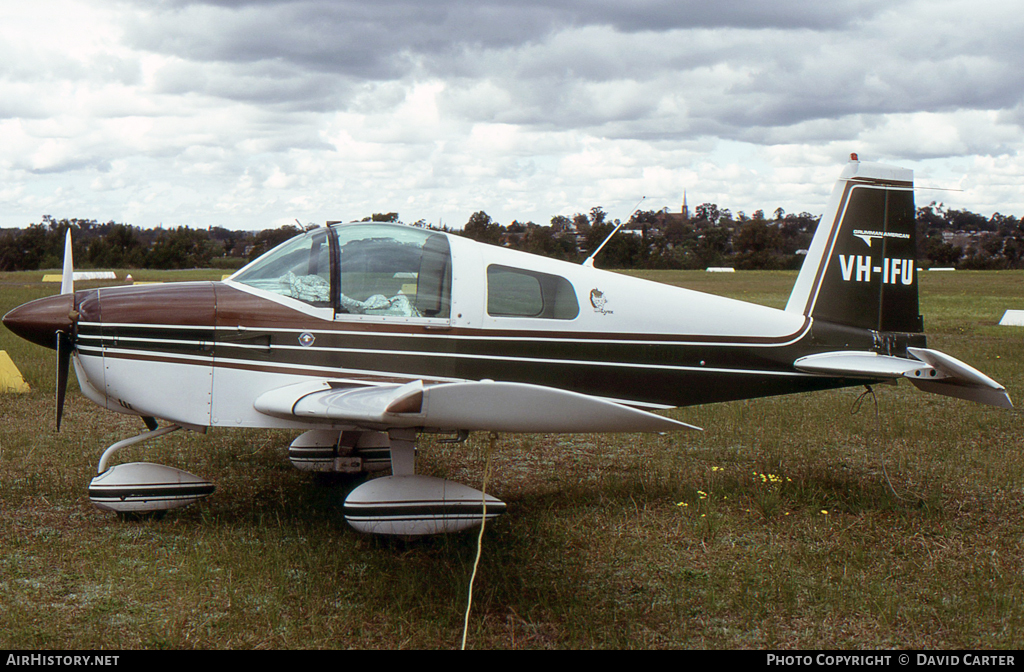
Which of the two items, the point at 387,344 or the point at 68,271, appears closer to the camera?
the point at 387,344

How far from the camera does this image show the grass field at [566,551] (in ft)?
13.5

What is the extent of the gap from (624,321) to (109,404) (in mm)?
4004

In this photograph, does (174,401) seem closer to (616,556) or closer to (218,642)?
(218,642)

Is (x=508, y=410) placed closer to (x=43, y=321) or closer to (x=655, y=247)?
(x=43, y=321)

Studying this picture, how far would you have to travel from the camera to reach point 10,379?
10.2 metres

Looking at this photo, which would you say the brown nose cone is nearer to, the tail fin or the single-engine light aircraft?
the single-engine light aircraft

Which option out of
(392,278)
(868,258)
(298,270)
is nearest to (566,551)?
(392,278)

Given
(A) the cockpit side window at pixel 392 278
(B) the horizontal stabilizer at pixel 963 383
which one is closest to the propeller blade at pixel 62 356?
(A) the cockpit side window at pixel 392 278

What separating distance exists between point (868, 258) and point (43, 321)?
6.68 meters

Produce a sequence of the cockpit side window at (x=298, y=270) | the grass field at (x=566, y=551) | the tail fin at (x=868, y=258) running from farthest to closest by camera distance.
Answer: the tail fin at (x=868, y=258)
the cockpit side window at (x=298, y=270)
the grass field at (x=566, y=551)

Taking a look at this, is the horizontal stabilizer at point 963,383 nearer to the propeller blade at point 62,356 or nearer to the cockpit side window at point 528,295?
the cockpit side window at point 528,295

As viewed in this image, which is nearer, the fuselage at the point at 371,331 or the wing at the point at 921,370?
the fuselage at the point at 371,331

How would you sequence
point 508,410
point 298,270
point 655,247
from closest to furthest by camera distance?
point 508,410
point 298,270
point 655,247

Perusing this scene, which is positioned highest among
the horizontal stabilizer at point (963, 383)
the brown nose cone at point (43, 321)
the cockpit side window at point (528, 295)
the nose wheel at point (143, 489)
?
the cockpit side window at point (528, 295)
